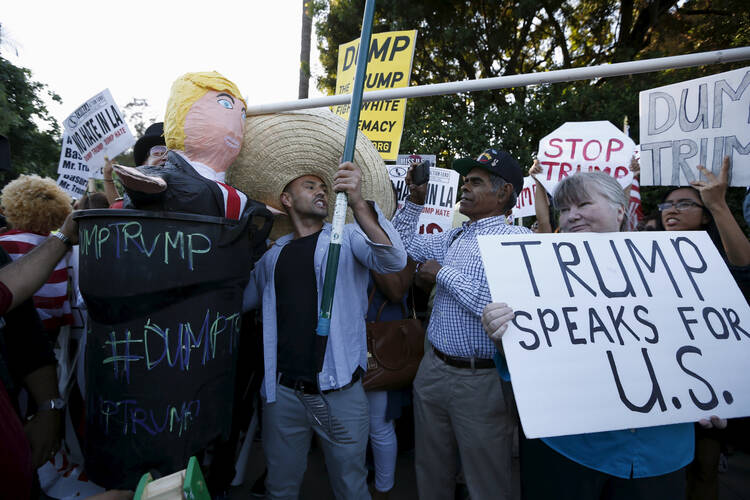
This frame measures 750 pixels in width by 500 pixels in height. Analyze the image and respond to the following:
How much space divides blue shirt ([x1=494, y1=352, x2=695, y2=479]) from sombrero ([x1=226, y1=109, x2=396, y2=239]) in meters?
1.56

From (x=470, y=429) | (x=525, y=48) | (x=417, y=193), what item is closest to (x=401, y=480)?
(x=470, y=429)

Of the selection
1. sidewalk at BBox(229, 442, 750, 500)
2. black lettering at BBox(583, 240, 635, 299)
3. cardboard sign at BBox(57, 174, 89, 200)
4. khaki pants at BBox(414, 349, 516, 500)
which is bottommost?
sidewalk at BBox(229, 442, 750, 500)

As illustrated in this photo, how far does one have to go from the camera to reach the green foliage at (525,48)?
9.22 metres

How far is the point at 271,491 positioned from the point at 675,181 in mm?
2710

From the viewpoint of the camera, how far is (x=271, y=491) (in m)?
1.96

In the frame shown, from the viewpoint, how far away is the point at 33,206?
7.93 ft

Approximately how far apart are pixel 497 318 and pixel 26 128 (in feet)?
64.5

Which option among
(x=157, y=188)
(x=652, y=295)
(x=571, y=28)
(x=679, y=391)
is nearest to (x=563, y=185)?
(x=652, y=295)

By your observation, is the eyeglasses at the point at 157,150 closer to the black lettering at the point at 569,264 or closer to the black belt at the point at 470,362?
the black belt at the point at 470,362

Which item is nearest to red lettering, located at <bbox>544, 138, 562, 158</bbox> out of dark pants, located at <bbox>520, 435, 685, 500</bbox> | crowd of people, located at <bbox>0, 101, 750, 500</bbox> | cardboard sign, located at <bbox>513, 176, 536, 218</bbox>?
crowd of people, located at <bbox>0, 101, 750, 500</bbox>

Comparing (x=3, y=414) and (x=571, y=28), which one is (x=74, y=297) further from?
(x=571, y=28)

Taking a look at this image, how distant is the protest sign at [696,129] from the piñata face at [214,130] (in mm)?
2298

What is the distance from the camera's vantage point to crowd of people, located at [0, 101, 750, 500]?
1381 millimetres

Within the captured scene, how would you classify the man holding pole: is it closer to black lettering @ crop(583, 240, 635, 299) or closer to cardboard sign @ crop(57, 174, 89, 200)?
black lettering @ crop(583, 240, 635, 299)
